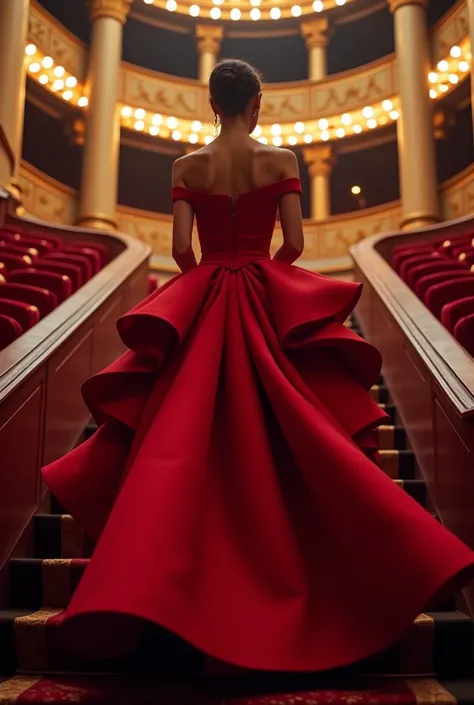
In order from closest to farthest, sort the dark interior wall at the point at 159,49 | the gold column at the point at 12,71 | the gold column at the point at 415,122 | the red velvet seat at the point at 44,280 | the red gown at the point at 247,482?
the red gown at the point at 247,482 < the red velvet seat at the point at 44,280 < the gold column at the point at 12,71 < the gold column at the point at 415,122 < the dark interior wall at the point at 159,49

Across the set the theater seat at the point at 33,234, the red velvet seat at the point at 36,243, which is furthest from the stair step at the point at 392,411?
the theater seat at the point at 33,234

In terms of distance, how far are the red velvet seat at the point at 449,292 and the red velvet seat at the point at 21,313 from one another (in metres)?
1.51

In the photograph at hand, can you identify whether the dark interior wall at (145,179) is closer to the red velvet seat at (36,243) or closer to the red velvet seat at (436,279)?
the red velvet seat at (36,243)

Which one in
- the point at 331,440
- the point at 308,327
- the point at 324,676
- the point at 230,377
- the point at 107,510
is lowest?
the point at 324,676

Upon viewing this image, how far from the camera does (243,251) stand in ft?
5.49

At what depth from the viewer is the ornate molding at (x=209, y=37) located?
33.3 feet

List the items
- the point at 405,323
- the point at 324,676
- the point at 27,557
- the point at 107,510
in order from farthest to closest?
the point at 405,323 → the point at 27,557 → the point at 107,510 → the point at 324,676

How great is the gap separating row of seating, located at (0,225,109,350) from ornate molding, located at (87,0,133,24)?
4.70 m

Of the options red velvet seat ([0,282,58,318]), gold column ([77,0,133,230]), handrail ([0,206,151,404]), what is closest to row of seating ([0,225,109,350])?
red velvet seat ([0,282,58,318])

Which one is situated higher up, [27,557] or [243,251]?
[243,251]

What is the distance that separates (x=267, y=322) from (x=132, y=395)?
0.30m

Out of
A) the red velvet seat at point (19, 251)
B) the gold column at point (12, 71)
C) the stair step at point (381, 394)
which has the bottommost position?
the stair step at point (381, 394)

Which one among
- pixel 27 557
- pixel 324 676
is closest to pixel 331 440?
pixel 324 676

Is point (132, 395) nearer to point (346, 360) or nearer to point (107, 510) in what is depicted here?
point (107, 510)
